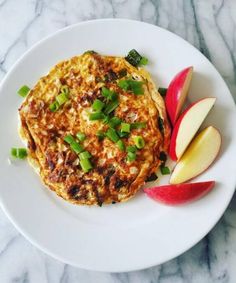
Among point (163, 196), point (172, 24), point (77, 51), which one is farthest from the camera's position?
point (172, 24)

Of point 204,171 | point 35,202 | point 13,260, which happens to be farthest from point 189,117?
point 13,260

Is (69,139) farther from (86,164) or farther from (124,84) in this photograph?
(124,84)

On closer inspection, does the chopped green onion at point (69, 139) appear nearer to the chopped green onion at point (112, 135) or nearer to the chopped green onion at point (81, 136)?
the chopped green onion at point (81, 136)

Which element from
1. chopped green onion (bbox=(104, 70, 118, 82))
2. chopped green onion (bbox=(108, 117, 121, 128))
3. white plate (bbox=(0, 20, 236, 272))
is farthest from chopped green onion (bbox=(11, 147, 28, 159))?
chopped green onion (bbox=(104, 70, 118, 82))

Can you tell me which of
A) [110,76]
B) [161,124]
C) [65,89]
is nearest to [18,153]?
[65,89]

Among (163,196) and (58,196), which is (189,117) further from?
(58,196)

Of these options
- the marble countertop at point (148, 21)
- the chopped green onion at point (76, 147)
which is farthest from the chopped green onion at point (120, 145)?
the marble countertop at point (148, 21)
